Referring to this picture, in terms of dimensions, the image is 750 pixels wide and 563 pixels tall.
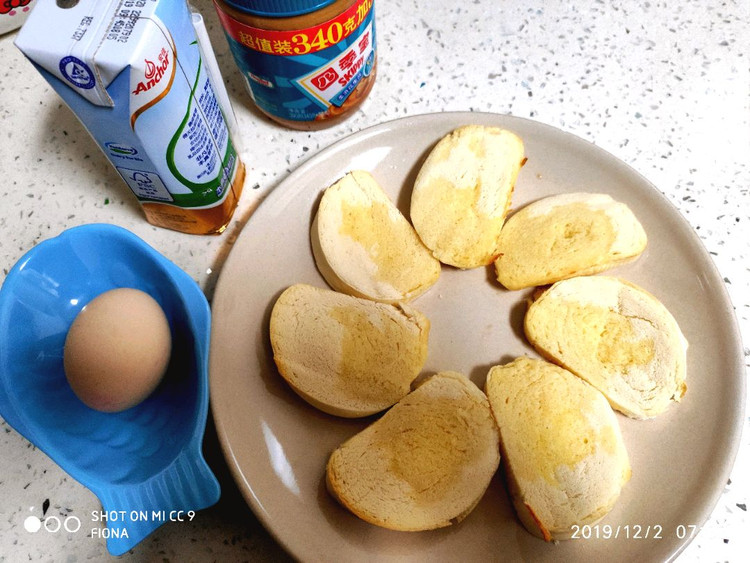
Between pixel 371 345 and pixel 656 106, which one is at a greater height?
pixel 656 106

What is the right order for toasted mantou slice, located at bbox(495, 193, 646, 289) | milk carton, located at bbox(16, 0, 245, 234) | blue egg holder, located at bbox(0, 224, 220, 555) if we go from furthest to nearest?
toasted mantou slice, located at bbox(495, 193, 646, 289), blue egg holder, located at bbox(0, 224, 220, 555), milk carton, located at bbox(16, 0, 245, 234)

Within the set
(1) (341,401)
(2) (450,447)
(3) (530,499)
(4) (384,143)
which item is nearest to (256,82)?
(4) (384,143)

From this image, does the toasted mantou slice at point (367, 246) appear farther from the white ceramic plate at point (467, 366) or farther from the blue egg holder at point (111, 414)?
the blue egg holder at point (111, 414)

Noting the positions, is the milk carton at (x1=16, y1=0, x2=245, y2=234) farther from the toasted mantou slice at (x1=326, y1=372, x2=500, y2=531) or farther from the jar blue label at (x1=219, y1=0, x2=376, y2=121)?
the toasted mantou slice at (x1=326, y1=372, x2=500, y2=531)

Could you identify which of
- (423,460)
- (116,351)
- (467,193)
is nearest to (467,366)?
(423,460)

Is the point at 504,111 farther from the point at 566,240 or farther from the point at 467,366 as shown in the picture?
the point at 467,366

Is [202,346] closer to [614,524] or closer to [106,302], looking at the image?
[106,302]
